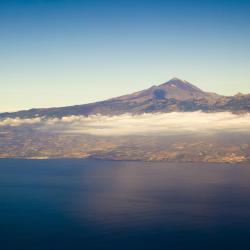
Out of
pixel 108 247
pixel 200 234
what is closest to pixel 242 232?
pixel 200 234

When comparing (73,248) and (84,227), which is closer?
(73,248)

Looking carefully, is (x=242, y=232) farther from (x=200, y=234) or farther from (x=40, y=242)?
(x=40, y=242)

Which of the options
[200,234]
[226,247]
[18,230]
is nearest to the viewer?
[226,247]

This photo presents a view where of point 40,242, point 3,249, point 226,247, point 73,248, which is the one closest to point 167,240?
point 226,247

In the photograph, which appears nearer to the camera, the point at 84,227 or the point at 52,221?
the point at 84,227

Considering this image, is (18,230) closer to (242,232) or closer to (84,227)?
(84,227)

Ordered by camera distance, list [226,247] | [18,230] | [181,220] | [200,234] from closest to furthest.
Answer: [226,247]
[200,234]
[18,230]
[181,220]

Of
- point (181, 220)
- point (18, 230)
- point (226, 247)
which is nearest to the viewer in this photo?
point (226, 247)

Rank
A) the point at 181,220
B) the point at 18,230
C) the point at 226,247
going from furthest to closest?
the point at 181,220
the point at 18,230
the point at 226,247
